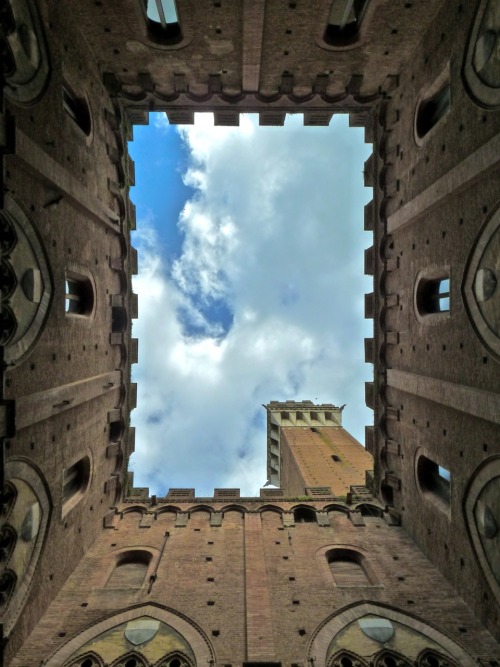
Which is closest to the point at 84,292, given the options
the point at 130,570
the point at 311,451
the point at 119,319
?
the point at 119,319

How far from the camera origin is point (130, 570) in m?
13.8

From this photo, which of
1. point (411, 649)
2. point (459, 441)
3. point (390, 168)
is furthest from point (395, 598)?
point (390, 168)

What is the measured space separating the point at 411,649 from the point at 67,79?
16407mm

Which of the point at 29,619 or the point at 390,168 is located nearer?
the point at 29,619

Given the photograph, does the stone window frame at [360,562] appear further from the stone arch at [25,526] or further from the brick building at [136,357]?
the stone arch at [25,526]

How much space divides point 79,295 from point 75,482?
5.65m

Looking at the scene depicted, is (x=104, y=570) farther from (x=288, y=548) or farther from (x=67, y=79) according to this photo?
(x=67, y=79)

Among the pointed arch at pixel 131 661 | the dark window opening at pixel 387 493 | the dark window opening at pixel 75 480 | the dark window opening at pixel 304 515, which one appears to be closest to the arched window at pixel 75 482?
the dark window opening at pixel 75 480

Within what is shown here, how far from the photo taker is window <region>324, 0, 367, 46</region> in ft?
44.7

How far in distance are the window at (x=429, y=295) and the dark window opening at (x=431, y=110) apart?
4.36 m

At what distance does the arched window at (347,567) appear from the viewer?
519 inches

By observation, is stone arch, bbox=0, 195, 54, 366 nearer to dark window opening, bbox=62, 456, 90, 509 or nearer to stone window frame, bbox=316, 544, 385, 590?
dark window opening, bbox=62, 456, 90, 509

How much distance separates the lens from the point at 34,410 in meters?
10.5

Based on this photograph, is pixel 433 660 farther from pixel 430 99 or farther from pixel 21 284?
pixel 430 99
